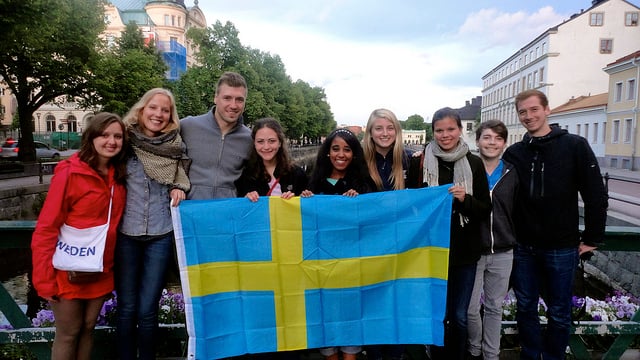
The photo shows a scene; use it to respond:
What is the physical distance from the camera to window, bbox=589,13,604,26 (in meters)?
53.4

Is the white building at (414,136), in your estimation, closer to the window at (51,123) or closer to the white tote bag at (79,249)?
the window at (51,123)

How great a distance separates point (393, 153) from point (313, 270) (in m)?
1.11

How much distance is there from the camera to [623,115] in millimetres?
34031

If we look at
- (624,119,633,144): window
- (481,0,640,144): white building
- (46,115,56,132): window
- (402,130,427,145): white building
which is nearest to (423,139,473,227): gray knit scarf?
(624,119,633,144): window

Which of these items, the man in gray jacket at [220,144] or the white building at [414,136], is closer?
the man in gray jacket at [220,144]

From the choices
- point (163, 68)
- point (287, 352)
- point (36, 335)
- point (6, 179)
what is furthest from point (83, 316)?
point (163, 68)

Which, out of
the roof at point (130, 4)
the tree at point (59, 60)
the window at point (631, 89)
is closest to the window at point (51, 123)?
the roof at point (130, 4)

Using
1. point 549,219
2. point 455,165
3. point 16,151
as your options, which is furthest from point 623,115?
point 16,151

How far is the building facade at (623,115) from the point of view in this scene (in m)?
31.7

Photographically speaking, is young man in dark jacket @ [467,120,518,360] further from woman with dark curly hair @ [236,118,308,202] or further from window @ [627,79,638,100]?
window @ [627,79,638,100]

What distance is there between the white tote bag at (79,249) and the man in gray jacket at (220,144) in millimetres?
713

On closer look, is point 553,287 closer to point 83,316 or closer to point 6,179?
point 83,316

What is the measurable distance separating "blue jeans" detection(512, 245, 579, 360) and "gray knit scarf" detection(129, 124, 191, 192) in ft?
8.59

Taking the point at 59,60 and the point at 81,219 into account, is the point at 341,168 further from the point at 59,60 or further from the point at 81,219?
the point at 59,60
